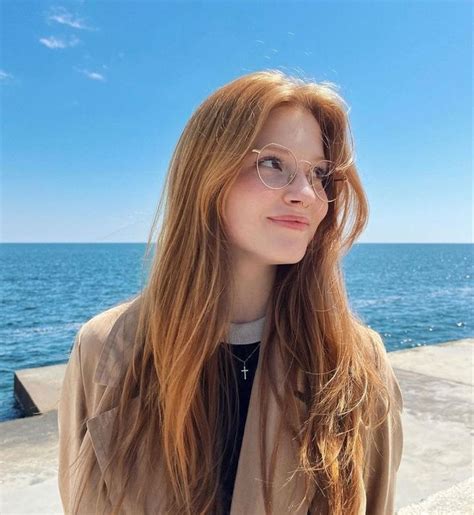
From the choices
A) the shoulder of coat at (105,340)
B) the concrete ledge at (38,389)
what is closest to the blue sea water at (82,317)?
the shoulder of coat at (105,340)

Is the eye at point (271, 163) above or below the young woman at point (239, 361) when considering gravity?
above

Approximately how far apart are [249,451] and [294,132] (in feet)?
3.19

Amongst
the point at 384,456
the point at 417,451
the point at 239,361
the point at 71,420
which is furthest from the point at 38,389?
the point at 384,456

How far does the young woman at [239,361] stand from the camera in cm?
140

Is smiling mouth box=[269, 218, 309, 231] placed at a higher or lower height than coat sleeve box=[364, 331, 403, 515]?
higher

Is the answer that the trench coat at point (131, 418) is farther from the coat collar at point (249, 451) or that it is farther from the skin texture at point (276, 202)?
the skin texture at point (276, 202)

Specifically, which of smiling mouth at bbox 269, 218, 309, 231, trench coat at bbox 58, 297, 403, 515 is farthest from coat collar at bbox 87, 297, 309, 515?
smiling mouth at bbox 269, 218, 309, 231

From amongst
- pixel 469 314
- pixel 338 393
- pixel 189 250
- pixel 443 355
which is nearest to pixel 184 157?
pixel 189 250

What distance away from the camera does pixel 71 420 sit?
5.24ft

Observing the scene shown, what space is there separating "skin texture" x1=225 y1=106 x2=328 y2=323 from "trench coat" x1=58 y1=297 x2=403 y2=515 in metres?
0.37

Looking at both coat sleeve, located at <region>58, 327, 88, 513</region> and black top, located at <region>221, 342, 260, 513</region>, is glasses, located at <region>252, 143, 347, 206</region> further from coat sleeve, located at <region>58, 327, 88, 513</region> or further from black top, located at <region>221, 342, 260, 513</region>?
coat sleeve, located at <region>58, 327, 88, 513</region>

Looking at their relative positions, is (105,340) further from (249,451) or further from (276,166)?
(276,166)

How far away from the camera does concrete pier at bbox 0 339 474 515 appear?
2.99 m

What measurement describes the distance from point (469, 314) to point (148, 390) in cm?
2859
